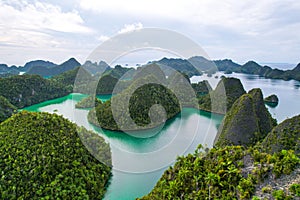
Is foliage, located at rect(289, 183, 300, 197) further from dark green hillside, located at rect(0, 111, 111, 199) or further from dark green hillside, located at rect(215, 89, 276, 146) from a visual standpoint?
dark green hillside, located at rect(215, 89, 276, 146)

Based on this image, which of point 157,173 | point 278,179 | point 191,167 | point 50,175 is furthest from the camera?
point 157,173

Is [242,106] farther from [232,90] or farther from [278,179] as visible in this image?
[232,90]

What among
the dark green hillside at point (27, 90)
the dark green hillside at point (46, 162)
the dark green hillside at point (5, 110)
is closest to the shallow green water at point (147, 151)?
the dark green hillside at point (46, 162)

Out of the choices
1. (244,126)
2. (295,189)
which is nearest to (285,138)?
(244,126)

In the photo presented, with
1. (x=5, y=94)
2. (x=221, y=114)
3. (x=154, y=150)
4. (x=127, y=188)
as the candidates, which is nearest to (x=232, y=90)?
(x=221, y=114)

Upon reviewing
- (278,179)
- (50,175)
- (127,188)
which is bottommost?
(127,188)

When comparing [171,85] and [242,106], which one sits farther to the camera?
[171,85]

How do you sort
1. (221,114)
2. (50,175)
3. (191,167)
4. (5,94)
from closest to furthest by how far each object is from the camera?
(191,167), (50,175), (221,114), (5,94)
